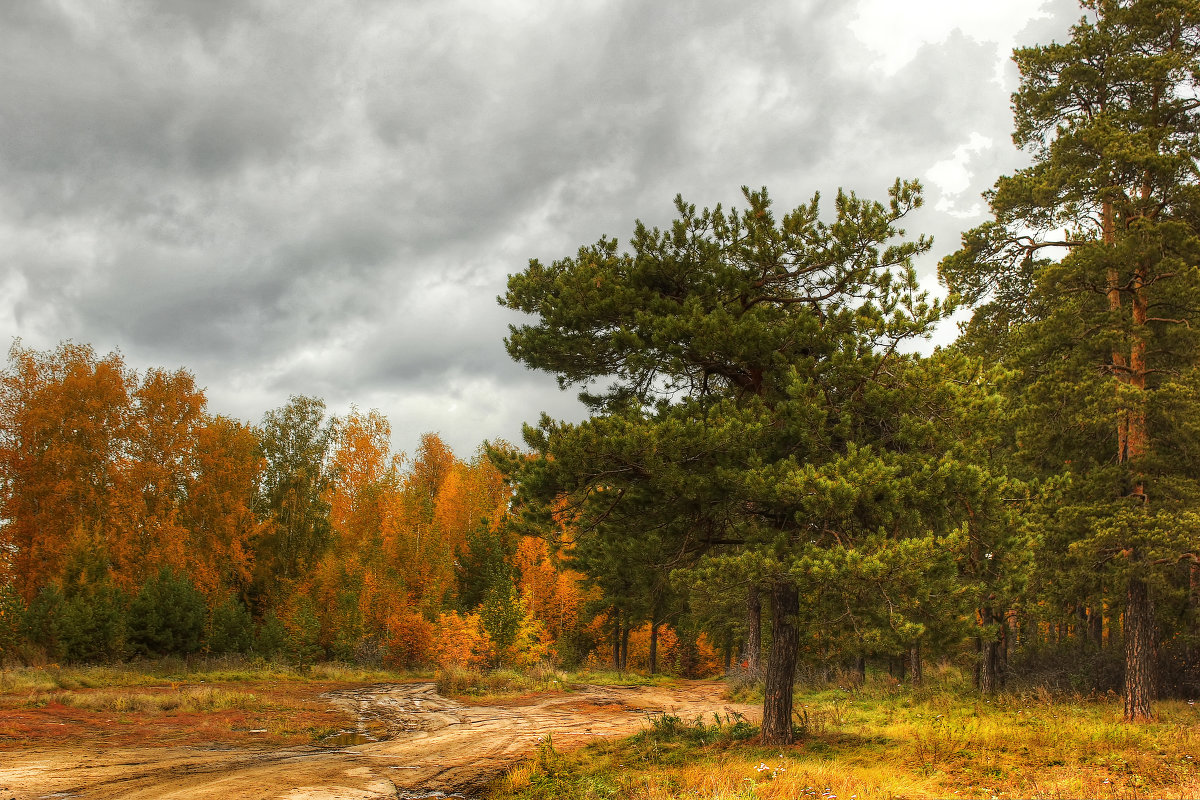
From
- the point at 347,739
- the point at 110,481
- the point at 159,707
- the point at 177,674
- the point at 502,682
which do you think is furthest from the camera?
the point at 110,481

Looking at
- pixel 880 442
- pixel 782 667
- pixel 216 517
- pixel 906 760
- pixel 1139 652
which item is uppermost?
pixel 880 442

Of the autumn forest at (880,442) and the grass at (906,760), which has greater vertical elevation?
the autumn forest at (880,442)

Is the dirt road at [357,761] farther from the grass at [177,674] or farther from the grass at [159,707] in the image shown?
the grass at [177,674]

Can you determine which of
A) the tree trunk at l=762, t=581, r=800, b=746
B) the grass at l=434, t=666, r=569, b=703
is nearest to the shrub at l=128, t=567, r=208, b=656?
the grass at l=434, t=666, r=569, b=703

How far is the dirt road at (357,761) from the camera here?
879cm

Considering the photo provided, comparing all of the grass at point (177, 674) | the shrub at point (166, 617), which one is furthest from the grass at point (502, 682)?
the shrub at point (166, 617)

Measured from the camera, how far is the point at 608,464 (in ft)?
32.1

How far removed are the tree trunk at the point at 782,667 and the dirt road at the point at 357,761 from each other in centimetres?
415

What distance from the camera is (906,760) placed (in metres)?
9.31

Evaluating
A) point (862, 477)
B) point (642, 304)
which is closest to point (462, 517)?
point (642, 304)

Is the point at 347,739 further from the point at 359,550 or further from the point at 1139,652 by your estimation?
A: the point at 359,550

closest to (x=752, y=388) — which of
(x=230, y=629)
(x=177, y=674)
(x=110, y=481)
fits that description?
(x=177, y=674)

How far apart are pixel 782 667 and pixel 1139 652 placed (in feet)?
25.3

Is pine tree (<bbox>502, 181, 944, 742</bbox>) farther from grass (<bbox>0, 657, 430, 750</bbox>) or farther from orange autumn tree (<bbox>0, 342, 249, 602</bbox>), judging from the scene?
orange autumn tree (<bbox>0, 342, 249, 602</bbox>)
